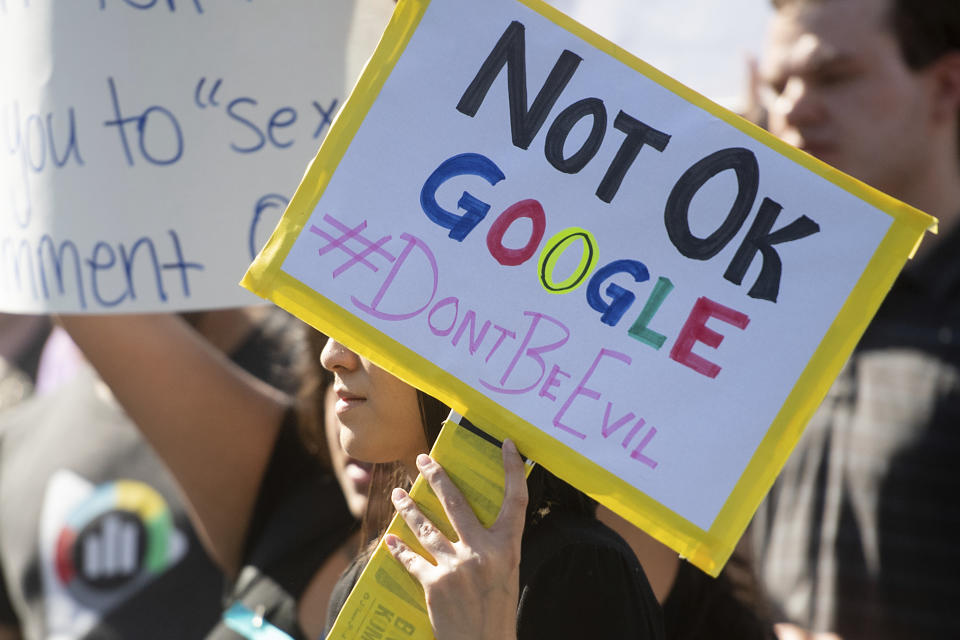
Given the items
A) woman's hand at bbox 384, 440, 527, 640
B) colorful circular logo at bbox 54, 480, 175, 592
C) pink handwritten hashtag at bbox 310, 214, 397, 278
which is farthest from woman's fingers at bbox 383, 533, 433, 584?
colorful circular logo at bbox 54, 480, 175, 592

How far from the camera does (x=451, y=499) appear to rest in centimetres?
99

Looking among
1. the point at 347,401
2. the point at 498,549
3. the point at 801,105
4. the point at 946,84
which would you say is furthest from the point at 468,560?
the point at 946,84

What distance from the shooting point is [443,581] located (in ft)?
3.13

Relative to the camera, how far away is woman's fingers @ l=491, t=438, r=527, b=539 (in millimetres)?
975

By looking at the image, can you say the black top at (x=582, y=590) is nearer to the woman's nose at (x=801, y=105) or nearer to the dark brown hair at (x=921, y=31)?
the woman's nose at (x=801, y=105)

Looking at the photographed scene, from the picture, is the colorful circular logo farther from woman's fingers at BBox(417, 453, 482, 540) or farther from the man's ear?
the man's ear

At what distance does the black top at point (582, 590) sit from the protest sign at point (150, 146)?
611 millimetres

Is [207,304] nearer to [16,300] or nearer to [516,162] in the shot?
[16,300]

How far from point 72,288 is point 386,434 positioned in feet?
1.79

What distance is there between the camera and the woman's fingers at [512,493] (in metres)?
0.97

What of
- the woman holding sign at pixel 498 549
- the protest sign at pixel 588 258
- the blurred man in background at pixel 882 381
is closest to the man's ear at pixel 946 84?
the blurred man in background at pixel 882 381

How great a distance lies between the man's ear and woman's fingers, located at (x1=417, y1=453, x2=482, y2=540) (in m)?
1.46

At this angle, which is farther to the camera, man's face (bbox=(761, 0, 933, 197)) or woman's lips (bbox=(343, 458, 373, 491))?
man's face (bbox=(761, 0, 933, 197))

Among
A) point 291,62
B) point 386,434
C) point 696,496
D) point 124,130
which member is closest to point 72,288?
point 124,130
